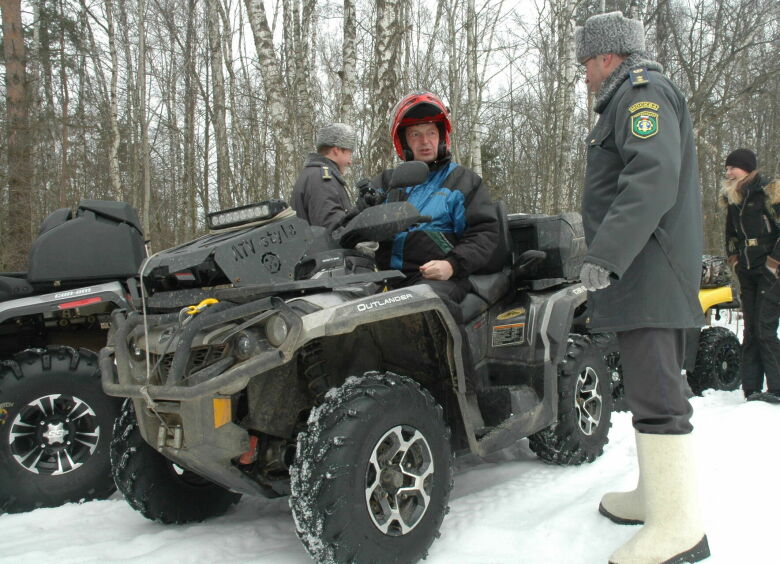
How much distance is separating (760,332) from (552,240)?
9.11ft

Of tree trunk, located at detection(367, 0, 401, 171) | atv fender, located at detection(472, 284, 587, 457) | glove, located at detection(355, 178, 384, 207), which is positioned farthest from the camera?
tree trunk, located at detection(367, 0, 401, 171)

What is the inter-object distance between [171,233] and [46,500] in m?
18.6

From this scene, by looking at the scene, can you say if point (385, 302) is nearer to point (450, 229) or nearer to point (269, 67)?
point (450, 229)

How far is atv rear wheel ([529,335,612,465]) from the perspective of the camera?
12.9 feet

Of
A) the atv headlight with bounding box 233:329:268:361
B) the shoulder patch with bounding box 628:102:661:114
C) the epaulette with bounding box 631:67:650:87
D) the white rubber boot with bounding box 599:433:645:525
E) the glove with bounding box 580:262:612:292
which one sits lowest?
the white rubber boot with bounding box 599:433:645:525

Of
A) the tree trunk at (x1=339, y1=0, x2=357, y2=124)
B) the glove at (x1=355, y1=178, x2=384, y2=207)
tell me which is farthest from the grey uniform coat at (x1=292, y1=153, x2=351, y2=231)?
the tree trunk at (x1=339, y1=0, x2=357, y2=124)

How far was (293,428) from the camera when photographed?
3.03 meters

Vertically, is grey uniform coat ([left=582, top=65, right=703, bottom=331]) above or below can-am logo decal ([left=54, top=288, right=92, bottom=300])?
above

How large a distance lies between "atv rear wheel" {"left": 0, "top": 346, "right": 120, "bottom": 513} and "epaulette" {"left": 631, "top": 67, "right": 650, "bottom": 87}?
3.54 metres

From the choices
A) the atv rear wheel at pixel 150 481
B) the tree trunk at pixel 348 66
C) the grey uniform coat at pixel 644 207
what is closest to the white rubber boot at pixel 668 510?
the grey uniform coat at pixel 644 207

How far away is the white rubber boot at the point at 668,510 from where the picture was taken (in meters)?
2.48

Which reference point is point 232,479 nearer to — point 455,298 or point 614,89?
point 455,298

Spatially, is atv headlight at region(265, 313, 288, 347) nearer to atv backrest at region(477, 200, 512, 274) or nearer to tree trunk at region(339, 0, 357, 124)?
atv backrest at region(477, 200, 512, 274)

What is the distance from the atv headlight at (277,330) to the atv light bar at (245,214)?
612 millimetres
